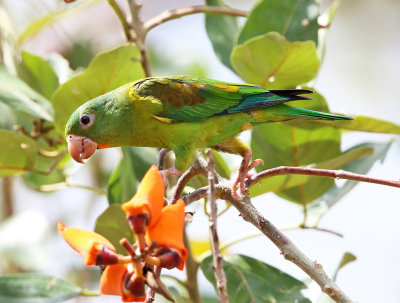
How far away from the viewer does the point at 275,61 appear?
201cm

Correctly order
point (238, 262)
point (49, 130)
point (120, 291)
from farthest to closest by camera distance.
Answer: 1. point (49, 130)
2. point (238, 262)
3. point (120, 291)

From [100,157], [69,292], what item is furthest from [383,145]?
[100,157]

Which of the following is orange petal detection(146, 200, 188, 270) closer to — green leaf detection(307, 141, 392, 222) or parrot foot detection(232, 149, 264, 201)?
parrot foot detection(232, 149, 264, 201)

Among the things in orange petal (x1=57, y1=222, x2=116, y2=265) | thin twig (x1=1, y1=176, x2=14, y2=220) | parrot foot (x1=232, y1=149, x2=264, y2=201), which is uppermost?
orange petal (x1=57, y1=222, x2=116, y2=265)

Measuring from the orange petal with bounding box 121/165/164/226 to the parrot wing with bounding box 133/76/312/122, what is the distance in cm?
88

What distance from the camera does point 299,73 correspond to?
2068 mm

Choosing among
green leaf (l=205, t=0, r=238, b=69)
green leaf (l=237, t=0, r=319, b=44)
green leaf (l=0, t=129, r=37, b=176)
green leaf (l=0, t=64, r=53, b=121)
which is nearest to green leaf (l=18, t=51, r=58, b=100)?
green leaf (l=0, t=64, r=53, b=121)

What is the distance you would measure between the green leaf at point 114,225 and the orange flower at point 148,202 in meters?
0.67

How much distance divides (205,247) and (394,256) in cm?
115

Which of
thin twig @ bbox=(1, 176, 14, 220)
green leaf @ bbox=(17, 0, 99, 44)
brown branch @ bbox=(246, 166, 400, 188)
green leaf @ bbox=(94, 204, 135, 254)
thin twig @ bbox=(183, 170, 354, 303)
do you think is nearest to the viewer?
thin twig @ bbox=(183, 170, 354, 303)

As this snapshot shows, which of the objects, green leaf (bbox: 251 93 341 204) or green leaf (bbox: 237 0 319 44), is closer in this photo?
green leaf (bbox: 251 93 341 204)

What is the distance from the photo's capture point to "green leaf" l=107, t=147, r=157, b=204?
1936 mm

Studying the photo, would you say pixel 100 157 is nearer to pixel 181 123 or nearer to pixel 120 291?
pixel 181 123

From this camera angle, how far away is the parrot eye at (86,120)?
1932 mm
